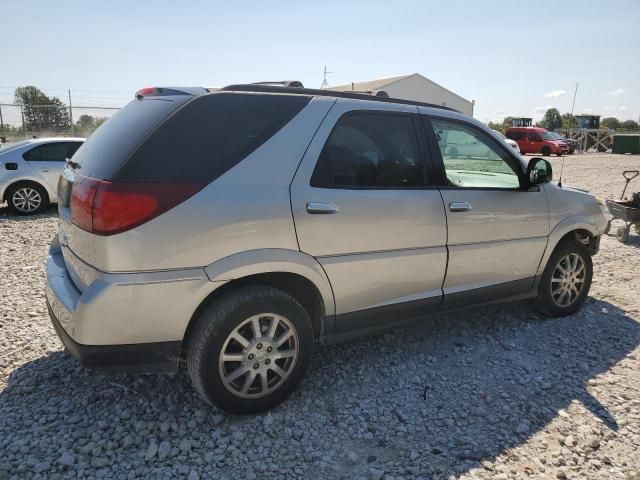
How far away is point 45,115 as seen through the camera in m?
17.6

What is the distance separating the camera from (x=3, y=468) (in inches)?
92.0

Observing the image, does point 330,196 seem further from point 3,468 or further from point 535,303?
point 535,303

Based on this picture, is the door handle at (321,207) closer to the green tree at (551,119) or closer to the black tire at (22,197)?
the black tire at (22,197)

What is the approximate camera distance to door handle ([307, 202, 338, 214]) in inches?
108

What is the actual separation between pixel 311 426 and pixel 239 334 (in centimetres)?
71

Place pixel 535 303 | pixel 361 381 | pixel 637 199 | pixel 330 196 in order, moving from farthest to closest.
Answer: pixel 637 199
pixel 535 303
pixel 361 381
pixel 330 196

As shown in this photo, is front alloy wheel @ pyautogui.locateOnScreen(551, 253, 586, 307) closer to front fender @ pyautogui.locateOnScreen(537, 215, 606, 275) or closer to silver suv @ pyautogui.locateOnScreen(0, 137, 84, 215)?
front fender @ pyautogui.locateOnScreen(537, 215, 606, 275)

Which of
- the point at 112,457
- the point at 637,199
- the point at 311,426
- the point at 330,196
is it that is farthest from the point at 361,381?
the point at 637,199

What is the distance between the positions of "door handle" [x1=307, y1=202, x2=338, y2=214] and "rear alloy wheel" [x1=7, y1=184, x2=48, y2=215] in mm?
8305

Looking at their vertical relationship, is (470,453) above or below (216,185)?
below

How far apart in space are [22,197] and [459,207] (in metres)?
8.68

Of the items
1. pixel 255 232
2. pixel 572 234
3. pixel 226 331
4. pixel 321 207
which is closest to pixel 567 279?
pixel 572 234

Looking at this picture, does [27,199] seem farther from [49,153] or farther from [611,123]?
[611,123]

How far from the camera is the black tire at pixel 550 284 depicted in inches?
167
